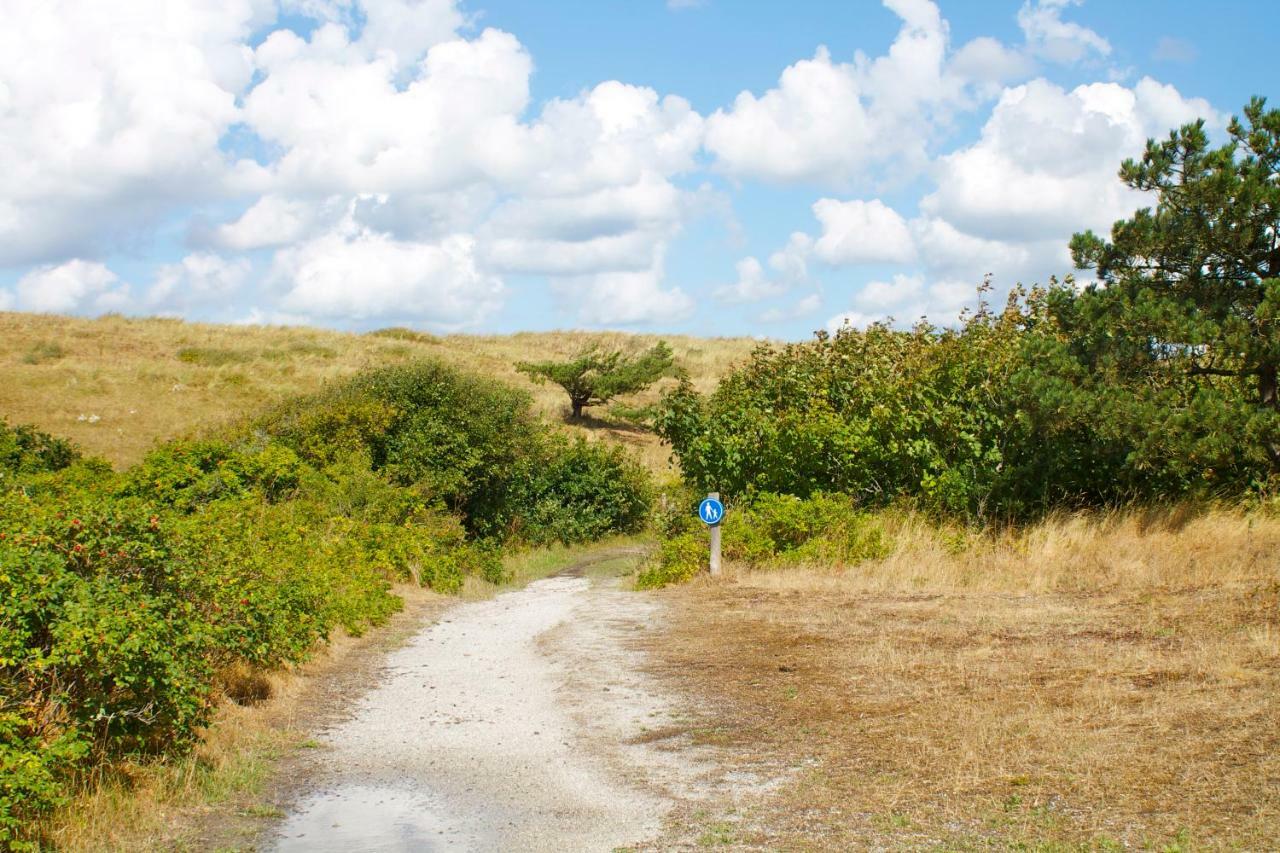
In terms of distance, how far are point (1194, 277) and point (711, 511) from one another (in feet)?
23.7

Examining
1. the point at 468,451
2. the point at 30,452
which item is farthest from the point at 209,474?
the point at 468,451

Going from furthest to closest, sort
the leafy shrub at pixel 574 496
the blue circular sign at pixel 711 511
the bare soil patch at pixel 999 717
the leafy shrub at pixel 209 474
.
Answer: the leafy shrub at pixel 574 496
the leafy shrub at pixel 209 474
the blue circular sign at pixel 711 511
the bare soil patch at pixel 999 717

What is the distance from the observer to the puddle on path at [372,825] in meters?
5.67

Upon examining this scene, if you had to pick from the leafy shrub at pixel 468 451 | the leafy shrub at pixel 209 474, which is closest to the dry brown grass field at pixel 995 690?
the leafy shrub at pixel 209 474

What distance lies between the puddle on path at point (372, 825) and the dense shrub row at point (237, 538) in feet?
3.23

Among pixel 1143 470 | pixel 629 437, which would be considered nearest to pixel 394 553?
pixel 1143 470

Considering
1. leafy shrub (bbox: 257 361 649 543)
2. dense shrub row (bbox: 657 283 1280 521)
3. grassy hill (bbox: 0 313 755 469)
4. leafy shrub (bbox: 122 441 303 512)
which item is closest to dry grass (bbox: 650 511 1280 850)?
dense shrub row (bbox: 657 283 1280 521)

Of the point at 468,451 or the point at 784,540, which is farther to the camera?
the point at 468,451

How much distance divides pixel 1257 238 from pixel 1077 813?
1126 cm

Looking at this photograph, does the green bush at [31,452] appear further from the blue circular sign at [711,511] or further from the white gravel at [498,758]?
the white gravel at [498,758]

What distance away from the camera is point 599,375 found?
173 feet

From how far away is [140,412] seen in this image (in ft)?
134

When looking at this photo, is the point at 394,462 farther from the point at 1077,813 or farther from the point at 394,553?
the point at 1077,813

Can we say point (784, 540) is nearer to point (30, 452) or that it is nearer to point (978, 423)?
point (978, 423)
